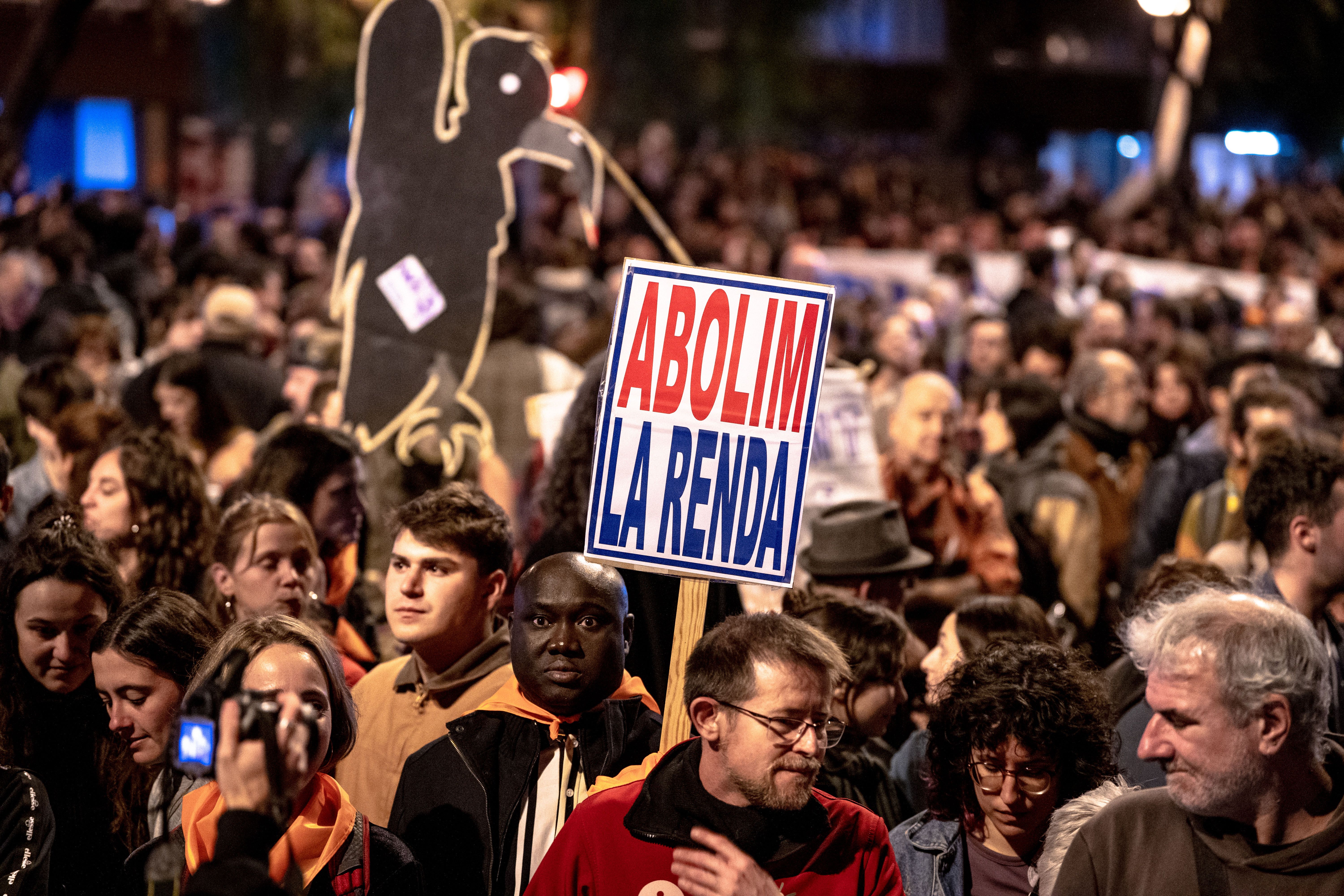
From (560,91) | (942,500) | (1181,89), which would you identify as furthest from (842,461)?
(1181,89)

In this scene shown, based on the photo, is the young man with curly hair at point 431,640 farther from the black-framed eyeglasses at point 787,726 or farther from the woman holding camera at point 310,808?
the black-framed eyeglasses at point 787,726

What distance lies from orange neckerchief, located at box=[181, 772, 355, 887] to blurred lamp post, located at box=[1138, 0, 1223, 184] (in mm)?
18975

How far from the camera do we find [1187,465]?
764cm

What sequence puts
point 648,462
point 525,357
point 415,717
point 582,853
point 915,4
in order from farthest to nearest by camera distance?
point 915,4
point 525,357
point 415,717
point 648,462
point 582,853

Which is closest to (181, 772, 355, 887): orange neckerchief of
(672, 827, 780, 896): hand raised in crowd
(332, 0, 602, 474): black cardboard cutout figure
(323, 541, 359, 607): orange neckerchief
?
(672, 827, 780, 896): hand raised in crowd

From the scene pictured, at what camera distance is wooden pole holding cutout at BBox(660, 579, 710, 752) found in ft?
12.9

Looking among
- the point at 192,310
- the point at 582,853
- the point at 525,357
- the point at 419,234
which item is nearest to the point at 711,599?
the point at 582,853

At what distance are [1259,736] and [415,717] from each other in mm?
2298

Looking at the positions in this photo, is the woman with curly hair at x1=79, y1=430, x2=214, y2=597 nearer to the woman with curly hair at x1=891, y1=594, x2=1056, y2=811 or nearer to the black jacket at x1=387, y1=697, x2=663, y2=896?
the black jacket at x1=387, y1=697, x2=663, y2=896

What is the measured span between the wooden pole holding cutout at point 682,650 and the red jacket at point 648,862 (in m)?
0.47

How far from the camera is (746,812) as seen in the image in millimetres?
3342

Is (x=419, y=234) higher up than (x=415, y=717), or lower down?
higher up

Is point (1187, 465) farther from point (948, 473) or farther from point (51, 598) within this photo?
point (51, 598)

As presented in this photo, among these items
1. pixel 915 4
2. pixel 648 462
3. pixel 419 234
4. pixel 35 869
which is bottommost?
pixel 35 869
